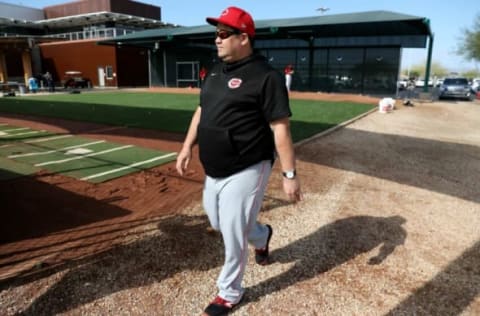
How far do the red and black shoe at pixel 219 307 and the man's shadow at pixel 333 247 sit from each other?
22 centimetres

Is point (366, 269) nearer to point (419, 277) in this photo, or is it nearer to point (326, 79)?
point (419, 277)

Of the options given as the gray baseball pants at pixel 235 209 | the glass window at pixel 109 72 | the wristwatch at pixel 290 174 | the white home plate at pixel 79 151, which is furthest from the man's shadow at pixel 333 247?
the glass window at pixel 109 72

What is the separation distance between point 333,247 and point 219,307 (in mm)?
1470

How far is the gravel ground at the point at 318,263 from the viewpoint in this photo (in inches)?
101

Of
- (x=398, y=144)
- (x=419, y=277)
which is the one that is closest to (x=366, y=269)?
(x=419, y=277)

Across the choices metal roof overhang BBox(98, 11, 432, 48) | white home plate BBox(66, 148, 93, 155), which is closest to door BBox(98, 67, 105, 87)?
metal roof overhang BBox(98, 11, 432, 48)

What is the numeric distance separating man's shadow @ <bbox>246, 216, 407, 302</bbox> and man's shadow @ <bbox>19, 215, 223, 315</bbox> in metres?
0.57

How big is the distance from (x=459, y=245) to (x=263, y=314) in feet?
7.65

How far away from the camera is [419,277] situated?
2.95m

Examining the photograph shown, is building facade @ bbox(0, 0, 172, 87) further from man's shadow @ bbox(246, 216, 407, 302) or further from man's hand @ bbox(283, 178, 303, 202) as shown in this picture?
man's hand @ bbox(283, 178, 303, 202)

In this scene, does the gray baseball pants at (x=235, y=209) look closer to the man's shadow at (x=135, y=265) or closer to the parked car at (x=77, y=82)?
the man's shadow at (x=135, y=265)

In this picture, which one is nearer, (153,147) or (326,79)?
(153,147)

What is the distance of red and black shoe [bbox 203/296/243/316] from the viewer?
243 cm

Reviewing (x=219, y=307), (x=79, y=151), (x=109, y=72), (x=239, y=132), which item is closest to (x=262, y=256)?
(x=219, y=307)
